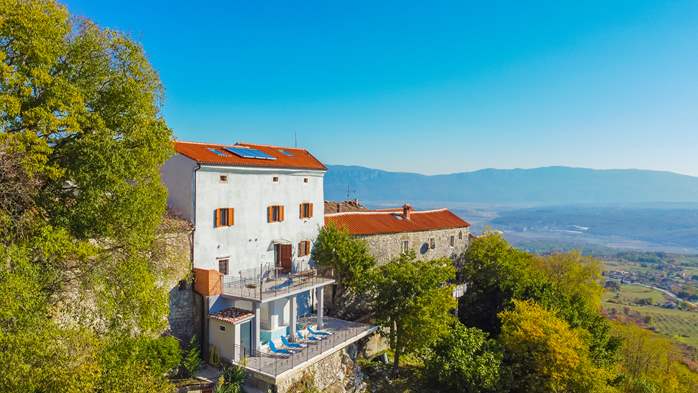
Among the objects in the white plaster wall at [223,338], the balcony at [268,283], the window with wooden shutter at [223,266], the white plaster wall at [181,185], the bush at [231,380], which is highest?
the white plaster wall at [181,185]

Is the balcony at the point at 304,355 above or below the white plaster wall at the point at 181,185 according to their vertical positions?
below

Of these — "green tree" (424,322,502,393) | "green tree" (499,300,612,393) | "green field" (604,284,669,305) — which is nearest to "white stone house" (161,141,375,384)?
"green tree" (424,322,502,393)

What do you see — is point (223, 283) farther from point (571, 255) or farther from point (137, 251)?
point (571, 255)

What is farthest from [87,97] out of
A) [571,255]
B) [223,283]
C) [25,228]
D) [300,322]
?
[571,255]

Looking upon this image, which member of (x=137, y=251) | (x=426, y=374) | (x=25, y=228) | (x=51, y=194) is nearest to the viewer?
(x=25, y=228)

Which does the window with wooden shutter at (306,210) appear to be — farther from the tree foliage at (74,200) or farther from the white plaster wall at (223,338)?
the tree foliage at (74,200)

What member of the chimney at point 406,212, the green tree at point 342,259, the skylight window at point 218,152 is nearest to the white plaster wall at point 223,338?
the green tree at point 342,259
